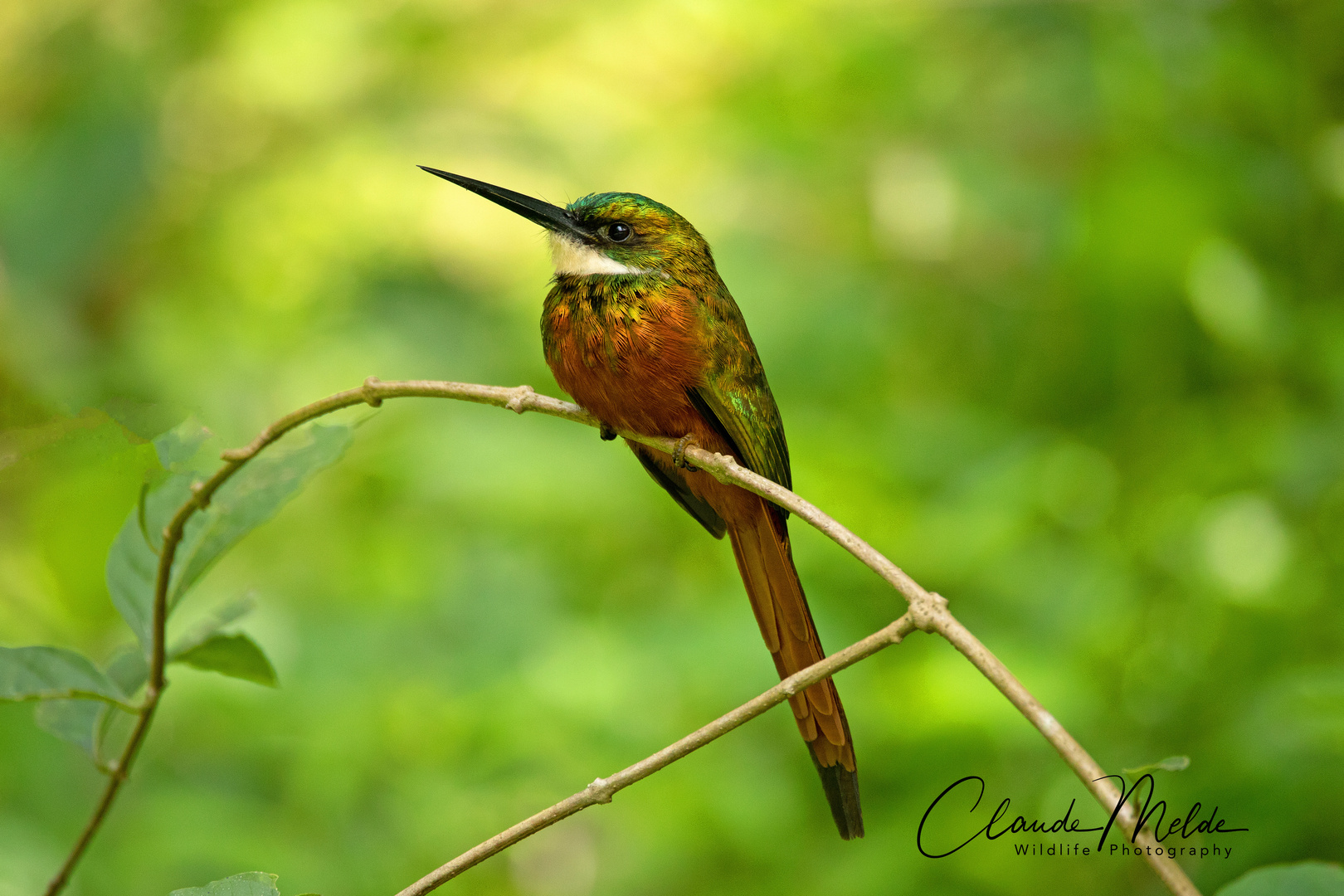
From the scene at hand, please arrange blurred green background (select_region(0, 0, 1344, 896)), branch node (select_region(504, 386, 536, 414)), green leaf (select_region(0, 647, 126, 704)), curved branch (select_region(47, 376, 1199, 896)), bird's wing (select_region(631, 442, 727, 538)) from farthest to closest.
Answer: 1. blurred green background (select_region(0, 0, 1344, 896))
2. bird's wing (select_region(631, 442, 727, 538))
3. branch node (select_region(504, 386, 536, 414))
4. green leaf (select_region(0, 647, 126, 704))
5. curved branch (select_region(47, 376, 1199, 896))

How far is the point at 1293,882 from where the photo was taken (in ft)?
2.91

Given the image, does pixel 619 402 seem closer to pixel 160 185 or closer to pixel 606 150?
pixel 606 150

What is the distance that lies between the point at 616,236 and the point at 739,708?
3.56 feet

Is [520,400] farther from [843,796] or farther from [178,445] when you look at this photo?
[843,796]

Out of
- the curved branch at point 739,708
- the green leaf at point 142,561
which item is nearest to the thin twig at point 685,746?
the curved branch at point 739,708

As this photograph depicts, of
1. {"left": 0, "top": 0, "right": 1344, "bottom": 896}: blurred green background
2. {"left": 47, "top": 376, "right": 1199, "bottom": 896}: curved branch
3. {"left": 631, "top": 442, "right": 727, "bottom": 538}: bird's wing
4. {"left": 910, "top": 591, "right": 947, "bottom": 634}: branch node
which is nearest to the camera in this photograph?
{"left": 47, "top": 376, "right": 1199, "bottom": 896}: curved branch

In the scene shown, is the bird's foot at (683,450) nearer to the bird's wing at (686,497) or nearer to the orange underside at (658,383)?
the orange underside at (658,383)

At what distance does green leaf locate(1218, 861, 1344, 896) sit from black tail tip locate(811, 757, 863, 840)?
37 cm

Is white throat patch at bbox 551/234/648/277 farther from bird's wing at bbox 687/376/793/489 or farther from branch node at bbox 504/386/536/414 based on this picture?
branch node at bbox 504/386/536/414

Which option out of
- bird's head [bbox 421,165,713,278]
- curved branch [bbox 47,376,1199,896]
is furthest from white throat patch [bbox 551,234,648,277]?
curved branch [bbox 47,376,1199,896]

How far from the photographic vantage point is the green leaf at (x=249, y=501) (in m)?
1.20

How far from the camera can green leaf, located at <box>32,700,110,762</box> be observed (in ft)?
4.03

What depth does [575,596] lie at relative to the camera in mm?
2746

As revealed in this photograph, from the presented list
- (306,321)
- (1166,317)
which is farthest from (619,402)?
(306,321)
